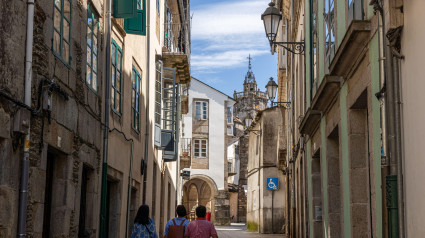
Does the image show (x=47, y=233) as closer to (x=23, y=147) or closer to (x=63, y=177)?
(x=63, y=177)

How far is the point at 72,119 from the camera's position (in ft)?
31.9

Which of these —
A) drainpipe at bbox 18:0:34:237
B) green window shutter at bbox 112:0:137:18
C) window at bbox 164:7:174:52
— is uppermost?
window at bbox 164:7:174:52

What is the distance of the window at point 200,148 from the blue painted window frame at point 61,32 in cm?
4434

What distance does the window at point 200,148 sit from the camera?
177ft

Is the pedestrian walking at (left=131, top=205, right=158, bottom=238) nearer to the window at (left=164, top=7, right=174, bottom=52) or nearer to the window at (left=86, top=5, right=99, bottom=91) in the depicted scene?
the window at (left=86, top=5, right=99, bottom=91)

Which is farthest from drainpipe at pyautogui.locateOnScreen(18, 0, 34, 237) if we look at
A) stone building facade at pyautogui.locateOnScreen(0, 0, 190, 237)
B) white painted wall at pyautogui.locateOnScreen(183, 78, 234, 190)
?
white painted wall at pyautogui.locateOnScreen(183, 78, 234, 190)

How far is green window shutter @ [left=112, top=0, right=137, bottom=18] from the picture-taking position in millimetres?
12375

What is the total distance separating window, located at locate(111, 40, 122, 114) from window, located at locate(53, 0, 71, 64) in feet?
10.4

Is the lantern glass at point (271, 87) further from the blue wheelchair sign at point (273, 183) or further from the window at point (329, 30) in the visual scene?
the window at point (329, 30)

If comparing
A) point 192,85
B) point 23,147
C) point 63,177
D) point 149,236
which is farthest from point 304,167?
point 192,85

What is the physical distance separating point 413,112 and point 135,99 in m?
10.1

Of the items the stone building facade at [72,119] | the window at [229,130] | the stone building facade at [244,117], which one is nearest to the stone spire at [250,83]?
the stone building facade at [244,117]

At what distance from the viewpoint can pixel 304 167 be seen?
1742 cm

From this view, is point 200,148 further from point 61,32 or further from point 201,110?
point 61,32
